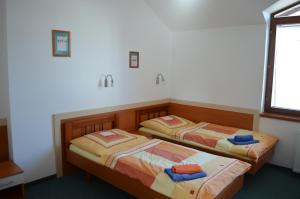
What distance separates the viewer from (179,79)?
444 cm

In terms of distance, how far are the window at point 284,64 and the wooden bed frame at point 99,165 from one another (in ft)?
4.90

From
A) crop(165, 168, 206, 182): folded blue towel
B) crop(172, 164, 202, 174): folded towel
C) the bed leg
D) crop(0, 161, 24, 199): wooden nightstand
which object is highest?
crop(172, 164, 202, 174): folded towel

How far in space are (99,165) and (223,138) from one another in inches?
62.7

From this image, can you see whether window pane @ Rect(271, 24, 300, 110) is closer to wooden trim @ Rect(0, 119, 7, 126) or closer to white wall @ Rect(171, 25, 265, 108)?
white wall @ Rect(171, 25, 265, 108)

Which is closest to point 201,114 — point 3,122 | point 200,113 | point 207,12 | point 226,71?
point 200,113

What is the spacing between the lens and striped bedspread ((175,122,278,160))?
9.63ft

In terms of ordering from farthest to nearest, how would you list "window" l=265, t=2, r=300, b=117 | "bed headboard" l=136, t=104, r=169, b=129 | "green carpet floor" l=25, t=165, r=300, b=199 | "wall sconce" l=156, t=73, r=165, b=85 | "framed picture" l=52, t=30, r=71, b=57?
"wall sconce" l=156, t=73, r=165, b=85 < "bed headboard" l=136, t=104, r=169, b=129 < "window" l=265, t=2, r=300, b=117 < "framed picture" l=52, t=30, r=71, b=57 < "green carpet floor" l=25, t=165, r=300, b=199

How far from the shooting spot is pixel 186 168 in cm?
229

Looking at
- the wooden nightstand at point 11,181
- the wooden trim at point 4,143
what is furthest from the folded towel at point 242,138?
the wooden trim at point 4,143

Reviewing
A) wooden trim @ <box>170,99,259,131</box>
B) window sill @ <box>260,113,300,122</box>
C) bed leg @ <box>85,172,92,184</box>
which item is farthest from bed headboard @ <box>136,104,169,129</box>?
window sill @ <box>260,113,300,122</box>

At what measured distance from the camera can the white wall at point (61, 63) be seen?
2.69 meters

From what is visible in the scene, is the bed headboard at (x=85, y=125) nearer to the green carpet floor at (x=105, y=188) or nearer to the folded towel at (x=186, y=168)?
the green carpet floor at (x=105, y=188)

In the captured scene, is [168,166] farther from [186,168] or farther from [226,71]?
[226,71]

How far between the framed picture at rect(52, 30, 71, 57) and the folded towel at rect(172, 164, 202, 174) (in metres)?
1.83
